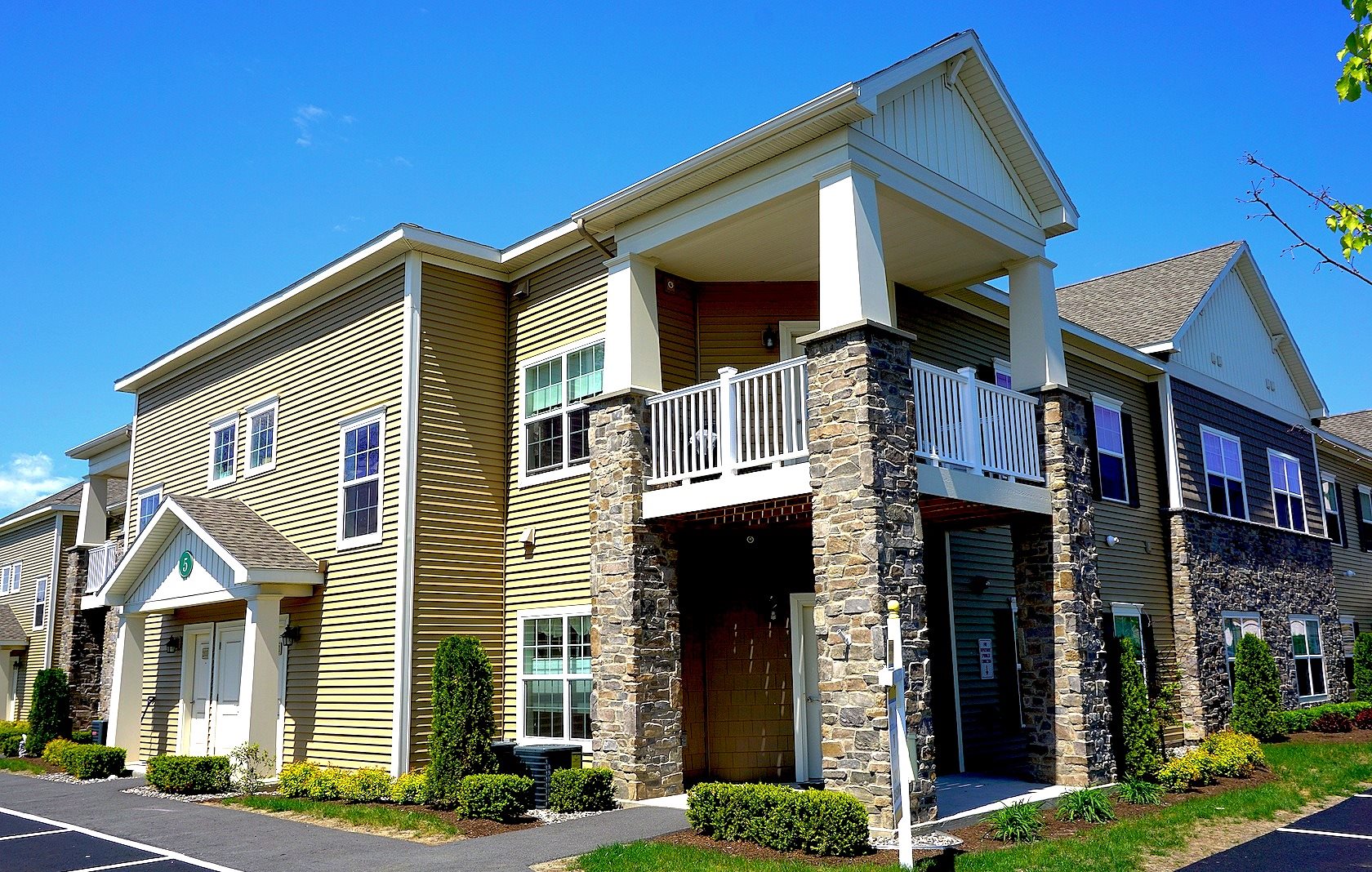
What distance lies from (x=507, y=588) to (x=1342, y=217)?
11947 mm

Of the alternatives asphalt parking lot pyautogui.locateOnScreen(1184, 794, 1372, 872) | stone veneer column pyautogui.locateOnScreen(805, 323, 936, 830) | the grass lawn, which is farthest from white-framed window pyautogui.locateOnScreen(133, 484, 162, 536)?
asphalt parking lot pyautogui.locateOnScreen(1184, 794, 1372, 872)

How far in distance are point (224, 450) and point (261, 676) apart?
598 centimetres

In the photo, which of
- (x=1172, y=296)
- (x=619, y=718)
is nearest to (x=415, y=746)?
(x=619, y=718)

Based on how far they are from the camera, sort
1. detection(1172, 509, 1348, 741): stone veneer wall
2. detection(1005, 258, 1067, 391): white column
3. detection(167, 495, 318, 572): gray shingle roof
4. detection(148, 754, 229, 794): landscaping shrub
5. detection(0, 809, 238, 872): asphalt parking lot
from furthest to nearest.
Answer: detection(1172, 509, 1348, 741): stone veneer wall → detection(167, 495, 318, 572): gray shingle roof → detection(148, 754, 229, 794): landscaping shrub → detection(1005, 258, 1067, 391): white column → detection(0, 809, 238, 872): asphalt parking lot

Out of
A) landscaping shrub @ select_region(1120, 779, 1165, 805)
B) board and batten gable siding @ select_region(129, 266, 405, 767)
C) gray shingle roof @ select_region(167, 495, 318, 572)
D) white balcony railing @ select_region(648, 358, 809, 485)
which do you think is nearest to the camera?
white balcony railing @ select_region(648, 358, 809, 485)

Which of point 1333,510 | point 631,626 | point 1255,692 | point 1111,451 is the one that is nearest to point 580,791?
point 631,626

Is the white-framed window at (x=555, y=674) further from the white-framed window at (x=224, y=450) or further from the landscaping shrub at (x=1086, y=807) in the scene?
the white-framed window at (x=224, y=450)

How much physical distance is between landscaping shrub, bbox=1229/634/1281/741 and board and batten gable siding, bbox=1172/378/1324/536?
3.08m

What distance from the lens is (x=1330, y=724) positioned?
20531 millimetres

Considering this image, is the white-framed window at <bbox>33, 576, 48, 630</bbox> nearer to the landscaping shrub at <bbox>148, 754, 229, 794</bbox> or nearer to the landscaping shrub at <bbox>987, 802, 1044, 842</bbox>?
the landscaping shrub at <bbox>148, 754, 229, 794</bbox>

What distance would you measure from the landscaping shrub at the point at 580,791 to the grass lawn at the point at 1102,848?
2.28m

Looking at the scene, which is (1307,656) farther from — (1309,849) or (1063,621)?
(1309,849)

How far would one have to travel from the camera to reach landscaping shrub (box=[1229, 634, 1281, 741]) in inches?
757

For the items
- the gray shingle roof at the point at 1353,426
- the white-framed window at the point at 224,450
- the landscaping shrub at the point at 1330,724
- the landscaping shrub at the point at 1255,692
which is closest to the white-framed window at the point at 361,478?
the white-framed window at the point at 224,450
